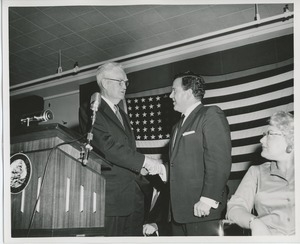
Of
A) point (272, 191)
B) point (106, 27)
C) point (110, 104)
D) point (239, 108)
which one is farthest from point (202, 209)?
point (106, 27)

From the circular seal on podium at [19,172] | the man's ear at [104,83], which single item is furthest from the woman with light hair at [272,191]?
the man's ear at [104,83]

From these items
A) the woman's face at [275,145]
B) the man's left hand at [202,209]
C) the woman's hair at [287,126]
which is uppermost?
the woman's hair at [287,126]

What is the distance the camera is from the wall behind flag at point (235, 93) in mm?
3264

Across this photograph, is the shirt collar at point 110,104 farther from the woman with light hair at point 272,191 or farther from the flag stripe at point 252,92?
the flag stripe at point 252,92

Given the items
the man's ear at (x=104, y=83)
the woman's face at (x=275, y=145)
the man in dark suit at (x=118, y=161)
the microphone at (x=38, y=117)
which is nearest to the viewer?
the microphone at (x=38, y=117)

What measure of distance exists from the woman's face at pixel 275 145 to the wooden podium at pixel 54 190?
3.05 ft

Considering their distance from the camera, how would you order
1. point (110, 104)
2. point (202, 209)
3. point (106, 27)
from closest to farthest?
point (202, 209) < point (110, 104) < point (106, 27)

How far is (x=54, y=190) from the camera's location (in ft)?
4.89

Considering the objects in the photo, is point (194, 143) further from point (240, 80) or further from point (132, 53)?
point (132, 53)

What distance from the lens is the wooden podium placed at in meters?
1.47

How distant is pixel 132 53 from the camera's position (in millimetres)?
4461

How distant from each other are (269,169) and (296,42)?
0.74 meters

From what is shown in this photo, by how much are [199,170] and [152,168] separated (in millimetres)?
361

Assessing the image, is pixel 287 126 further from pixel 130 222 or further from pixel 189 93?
pixel 130 222
